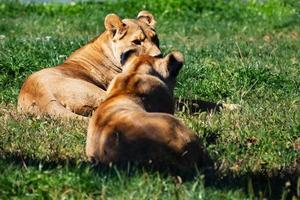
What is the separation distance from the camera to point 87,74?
8.83m

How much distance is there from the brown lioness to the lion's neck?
99.0 inches

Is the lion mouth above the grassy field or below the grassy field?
above

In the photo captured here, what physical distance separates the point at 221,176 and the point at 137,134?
560 millimetres

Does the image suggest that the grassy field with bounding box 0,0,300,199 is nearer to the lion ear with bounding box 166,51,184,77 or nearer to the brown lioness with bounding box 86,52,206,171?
the brown lioness with bounding box 86,52,206,171

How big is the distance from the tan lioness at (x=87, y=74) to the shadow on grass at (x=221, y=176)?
1916mm

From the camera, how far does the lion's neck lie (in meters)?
8.98

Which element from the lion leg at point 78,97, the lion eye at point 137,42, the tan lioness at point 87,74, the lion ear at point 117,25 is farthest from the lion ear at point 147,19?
the lion leg at point 78,97

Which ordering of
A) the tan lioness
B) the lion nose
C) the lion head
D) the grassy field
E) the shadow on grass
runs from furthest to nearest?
1. the lion head
2. the lion nose
3. the tan lioness
4. the shadow on grass
5. the grassy field

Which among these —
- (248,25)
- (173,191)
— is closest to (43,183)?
(173,191)

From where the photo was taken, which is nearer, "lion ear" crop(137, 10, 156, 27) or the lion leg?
the lion leg

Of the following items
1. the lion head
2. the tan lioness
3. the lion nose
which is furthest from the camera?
the lion head

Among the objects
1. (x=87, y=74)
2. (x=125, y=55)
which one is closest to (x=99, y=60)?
(x=87, y=74)

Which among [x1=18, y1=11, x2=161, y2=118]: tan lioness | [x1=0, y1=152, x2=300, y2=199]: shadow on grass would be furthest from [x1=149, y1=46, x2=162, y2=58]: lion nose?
[x1=0, y1=152, x2=300, y2=199]: shadow on grass

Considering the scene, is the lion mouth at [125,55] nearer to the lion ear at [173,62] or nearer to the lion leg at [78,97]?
the lion ear at [173,62]
